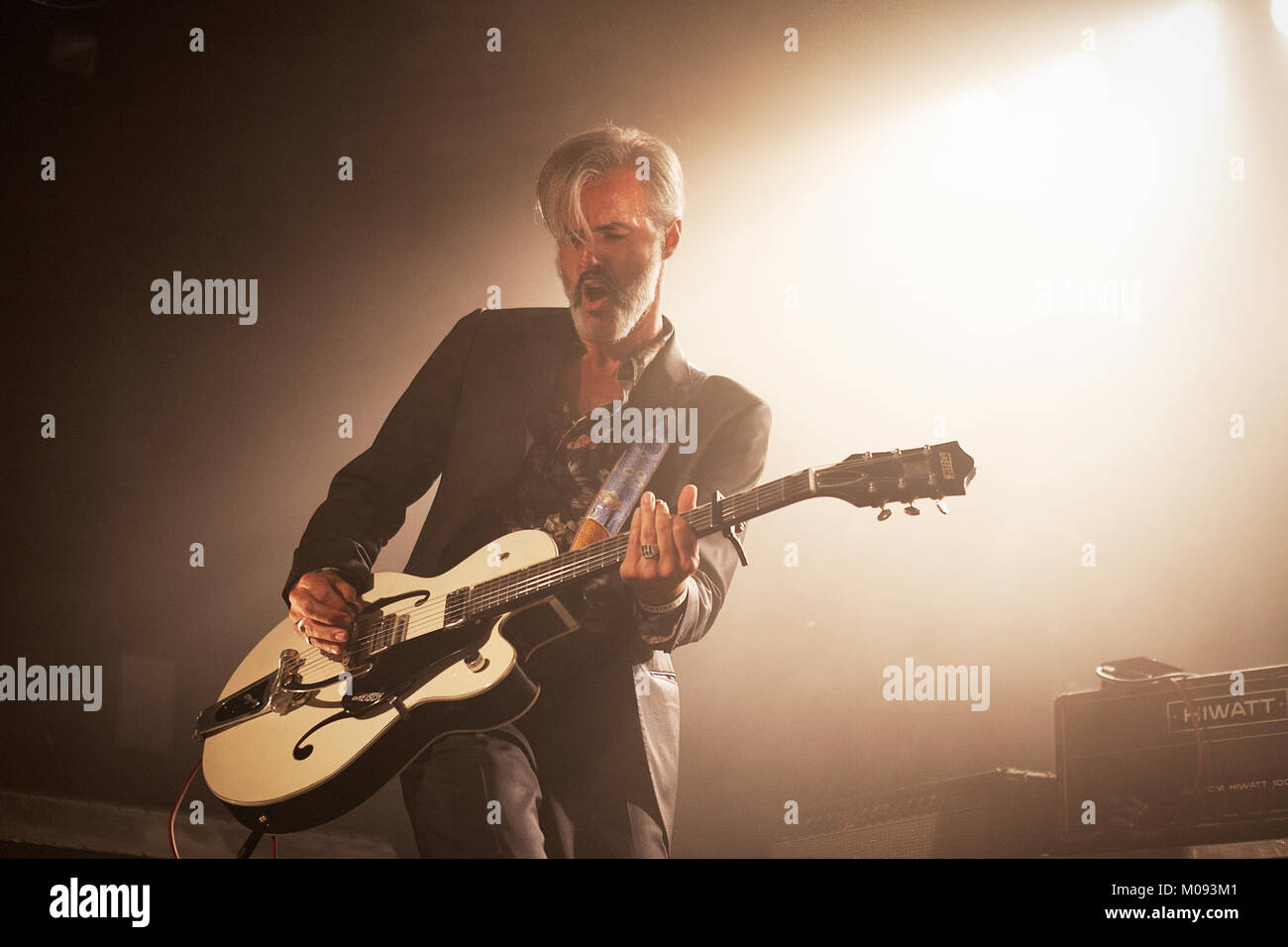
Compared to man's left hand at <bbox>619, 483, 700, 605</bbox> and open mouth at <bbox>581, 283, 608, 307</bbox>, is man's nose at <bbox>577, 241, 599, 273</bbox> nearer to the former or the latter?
open mouth at <bbox>581, 283, 608, 307</bbox>

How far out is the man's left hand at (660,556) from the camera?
2.69 m

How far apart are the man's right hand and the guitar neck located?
12.3 inches

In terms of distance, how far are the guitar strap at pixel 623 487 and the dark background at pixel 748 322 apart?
371 millimetres

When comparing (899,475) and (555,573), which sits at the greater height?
(899,475)

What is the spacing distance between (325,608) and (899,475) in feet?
4.90

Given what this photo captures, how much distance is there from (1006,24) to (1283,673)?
208 cm

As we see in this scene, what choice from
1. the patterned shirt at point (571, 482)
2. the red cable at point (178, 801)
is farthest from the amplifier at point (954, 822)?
the red cable at point (178, 801)

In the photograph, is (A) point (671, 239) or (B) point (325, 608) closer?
(B) point (325, 608)

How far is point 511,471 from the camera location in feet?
9.98

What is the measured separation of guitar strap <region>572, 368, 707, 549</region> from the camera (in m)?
2.86

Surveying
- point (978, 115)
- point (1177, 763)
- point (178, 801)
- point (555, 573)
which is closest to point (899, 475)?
point (555, 573)
